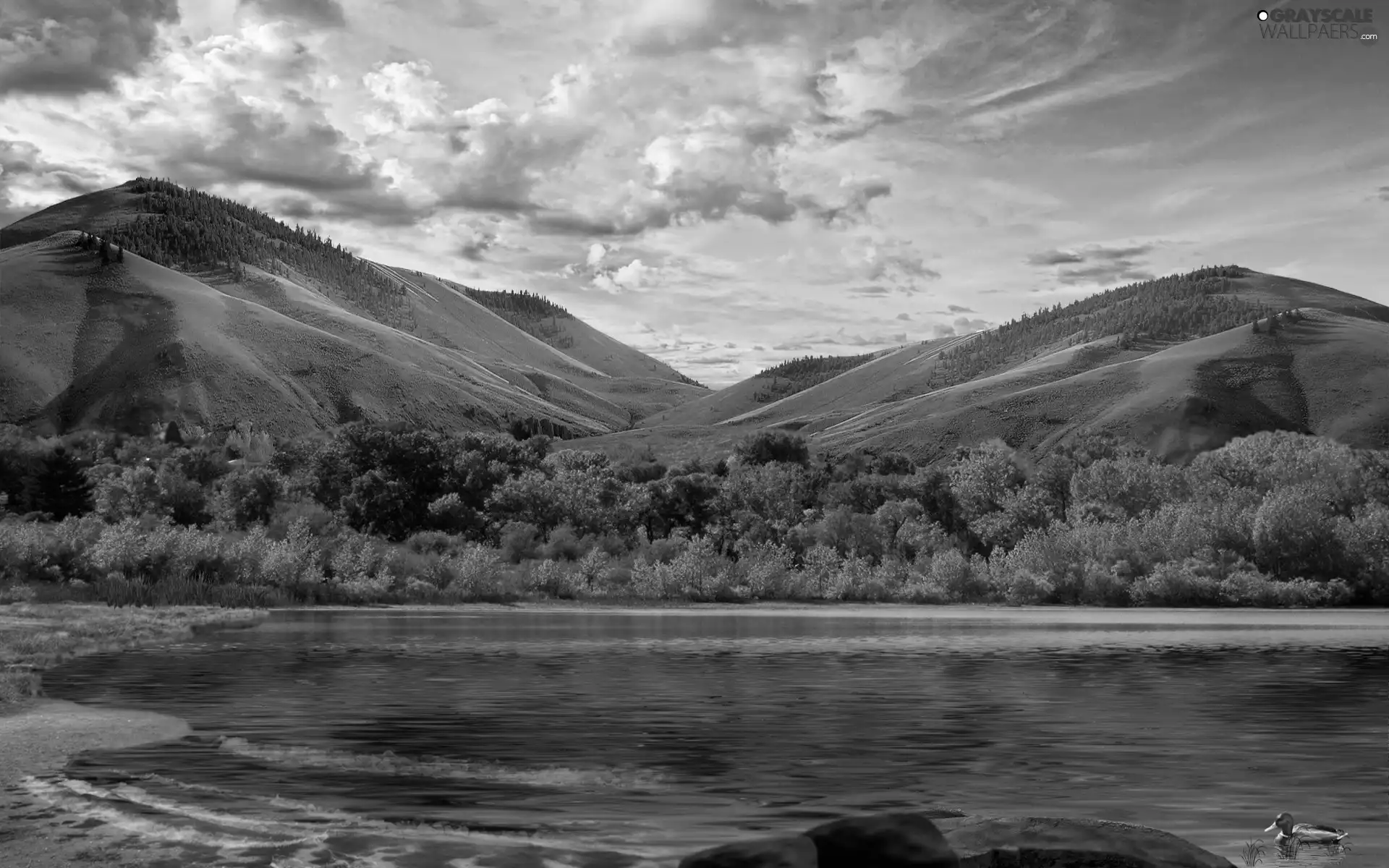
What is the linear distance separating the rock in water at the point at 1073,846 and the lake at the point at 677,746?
227 cm

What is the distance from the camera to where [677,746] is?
24203mm

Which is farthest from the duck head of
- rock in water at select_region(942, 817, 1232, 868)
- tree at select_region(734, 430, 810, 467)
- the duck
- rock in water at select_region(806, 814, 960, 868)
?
tree at select_region(734, 430, 810, 467)

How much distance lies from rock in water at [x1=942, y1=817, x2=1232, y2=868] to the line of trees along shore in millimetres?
68204

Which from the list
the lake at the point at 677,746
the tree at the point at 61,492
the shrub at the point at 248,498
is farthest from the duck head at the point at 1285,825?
the tree at the point at 61,492

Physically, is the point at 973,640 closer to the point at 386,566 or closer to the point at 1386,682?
the point at 1386,682

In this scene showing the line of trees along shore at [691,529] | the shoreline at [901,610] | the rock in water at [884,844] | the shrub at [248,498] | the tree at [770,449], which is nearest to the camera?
the rock in water at [884,844]

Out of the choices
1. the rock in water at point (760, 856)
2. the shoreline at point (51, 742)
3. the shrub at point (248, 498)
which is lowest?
the shoreline at point (51, 742)

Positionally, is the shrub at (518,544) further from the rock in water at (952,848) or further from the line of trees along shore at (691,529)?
the rock in water at (952,848)

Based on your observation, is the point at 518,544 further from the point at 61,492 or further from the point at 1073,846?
the point at 1073,846

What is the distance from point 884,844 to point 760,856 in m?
1.23

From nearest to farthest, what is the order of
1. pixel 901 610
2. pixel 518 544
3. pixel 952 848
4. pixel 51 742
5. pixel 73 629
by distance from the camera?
pixel 952 848 → pixel 51 742 → pixel 73 629 → pixel 901 610 → pixel 518 544

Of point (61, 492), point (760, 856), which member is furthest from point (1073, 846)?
point (61, 492)

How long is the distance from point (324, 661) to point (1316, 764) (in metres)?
30.0

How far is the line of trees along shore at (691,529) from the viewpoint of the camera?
8500 centimetres
